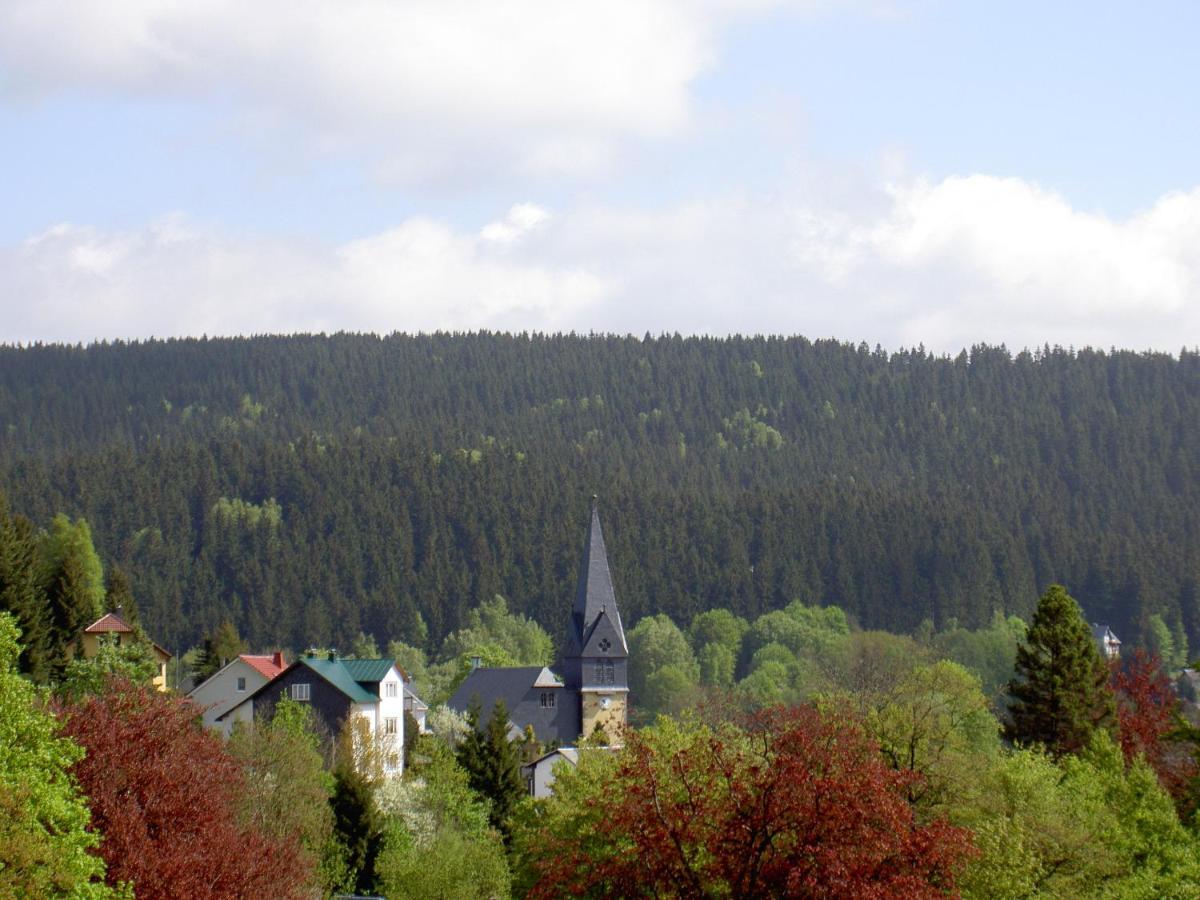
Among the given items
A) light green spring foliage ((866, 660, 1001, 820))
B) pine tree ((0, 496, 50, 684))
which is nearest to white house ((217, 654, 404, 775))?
pine tree ((0, 496, 50, 684))

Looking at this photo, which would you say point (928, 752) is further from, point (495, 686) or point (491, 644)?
point (491, 644)

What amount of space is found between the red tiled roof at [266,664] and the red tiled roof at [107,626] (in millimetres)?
8121

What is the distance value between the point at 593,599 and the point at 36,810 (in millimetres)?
78483

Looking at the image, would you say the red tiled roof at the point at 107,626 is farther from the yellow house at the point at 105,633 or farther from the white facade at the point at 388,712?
the white facade at the point at 388,712

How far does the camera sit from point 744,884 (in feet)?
94.8

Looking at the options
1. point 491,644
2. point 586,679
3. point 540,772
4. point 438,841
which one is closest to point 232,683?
point 540,772

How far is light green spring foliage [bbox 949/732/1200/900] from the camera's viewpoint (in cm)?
3844

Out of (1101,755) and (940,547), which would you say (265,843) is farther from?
(940,547)

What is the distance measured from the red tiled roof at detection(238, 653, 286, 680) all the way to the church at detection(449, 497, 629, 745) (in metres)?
14.2

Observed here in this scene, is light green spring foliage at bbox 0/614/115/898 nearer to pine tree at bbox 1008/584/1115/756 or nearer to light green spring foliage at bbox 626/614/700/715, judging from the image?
pine tree at bbox 1008/584/1115/756

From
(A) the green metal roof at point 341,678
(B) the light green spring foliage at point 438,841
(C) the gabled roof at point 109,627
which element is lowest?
(B) the light green spring foliage at point 438,841

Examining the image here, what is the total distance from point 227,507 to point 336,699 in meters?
102

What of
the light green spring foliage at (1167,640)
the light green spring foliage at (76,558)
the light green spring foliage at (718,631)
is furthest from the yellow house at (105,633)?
the light green spring foliage at (1167,640)

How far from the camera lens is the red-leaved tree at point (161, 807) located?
34188mm
